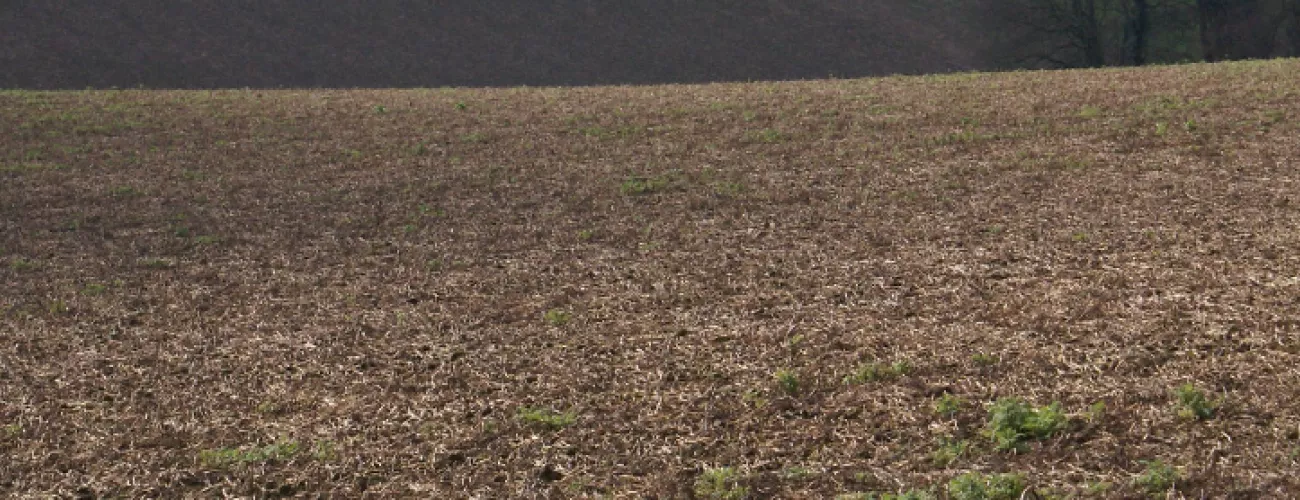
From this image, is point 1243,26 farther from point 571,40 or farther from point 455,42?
point 455,42

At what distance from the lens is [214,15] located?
40.0m

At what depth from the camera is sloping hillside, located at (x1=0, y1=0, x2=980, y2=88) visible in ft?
119

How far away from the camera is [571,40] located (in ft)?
138

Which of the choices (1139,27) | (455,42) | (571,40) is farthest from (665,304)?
(571,40)

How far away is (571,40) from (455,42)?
165 inches

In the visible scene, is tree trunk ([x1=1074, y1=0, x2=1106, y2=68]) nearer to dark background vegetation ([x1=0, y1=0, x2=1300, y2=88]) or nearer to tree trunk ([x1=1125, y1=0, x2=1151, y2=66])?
dark background vegetation ([x1=0, y1=0, x2=1300, y2=88])

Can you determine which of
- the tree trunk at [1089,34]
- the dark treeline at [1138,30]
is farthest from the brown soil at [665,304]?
the tree trunk at [1089,34]

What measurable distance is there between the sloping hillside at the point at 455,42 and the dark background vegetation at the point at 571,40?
71 millimetres

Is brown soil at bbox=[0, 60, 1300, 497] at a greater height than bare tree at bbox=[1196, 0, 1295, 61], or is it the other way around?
bare tree at bbox=[1196, 0, 1295, 61]

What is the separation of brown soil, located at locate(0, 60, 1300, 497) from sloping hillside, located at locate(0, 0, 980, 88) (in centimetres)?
1757

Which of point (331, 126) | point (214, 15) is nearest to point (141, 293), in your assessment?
point (331, 126)

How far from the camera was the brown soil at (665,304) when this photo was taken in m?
6.91

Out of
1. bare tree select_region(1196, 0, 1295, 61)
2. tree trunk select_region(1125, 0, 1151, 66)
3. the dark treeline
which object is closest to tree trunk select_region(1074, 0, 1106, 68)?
the dark treeline

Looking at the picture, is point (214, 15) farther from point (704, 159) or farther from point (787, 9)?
point (704, 159)
